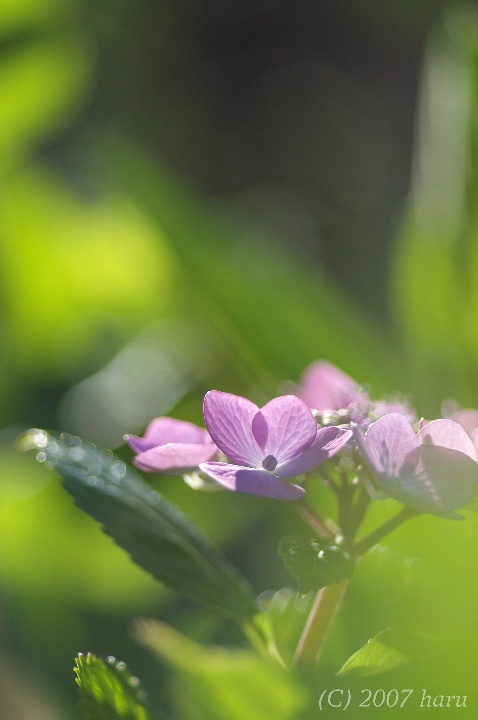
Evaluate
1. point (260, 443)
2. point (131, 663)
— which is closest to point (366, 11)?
point (131, 663)

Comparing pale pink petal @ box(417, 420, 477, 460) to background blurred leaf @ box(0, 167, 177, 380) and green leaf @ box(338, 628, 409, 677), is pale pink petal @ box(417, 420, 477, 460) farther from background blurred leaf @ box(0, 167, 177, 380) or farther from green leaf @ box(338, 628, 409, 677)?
background blurred leaf @ box(0, 167, 177, 380)

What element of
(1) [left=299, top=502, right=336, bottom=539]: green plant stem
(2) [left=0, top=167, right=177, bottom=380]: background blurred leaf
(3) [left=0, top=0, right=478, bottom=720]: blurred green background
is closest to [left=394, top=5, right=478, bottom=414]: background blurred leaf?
(3) [left=0, top=0, right=478, bottom=720]: blurred green background

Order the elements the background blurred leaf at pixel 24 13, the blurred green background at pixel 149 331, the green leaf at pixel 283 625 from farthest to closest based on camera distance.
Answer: the background blurred leaf at pixel 24 13
the blurred green background at pixel 149 331
the green leaf at pixel 283 625

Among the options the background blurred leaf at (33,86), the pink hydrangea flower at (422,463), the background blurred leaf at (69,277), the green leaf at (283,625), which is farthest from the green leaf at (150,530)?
the background blurred leaf at (33,86)

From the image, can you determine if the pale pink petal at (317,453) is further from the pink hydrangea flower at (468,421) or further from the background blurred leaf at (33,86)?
the background blurred leaf at (33,86)

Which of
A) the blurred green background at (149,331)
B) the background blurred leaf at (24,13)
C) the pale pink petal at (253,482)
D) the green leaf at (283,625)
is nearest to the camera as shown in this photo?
the pale pink petal at (253,482)

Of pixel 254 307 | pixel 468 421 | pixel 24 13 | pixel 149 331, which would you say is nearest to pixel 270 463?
pixel 468 421

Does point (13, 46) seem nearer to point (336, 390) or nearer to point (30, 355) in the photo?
point (30, 355)
